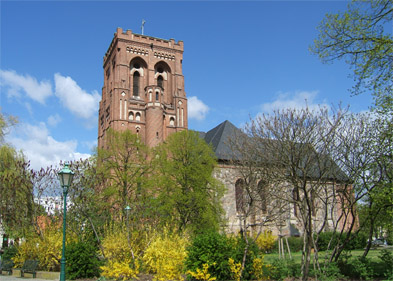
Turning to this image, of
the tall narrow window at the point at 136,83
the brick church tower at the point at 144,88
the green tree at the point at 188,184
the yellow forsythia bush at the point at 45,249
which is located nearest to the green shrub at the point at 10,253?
the yellow forsythia bush at the point at 45,249

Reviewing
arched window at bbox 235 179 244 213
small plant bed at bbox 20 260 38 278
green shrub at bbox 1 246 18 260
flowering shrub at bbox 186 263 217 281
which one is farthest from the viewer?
arched window at bbox 235 179 244 213

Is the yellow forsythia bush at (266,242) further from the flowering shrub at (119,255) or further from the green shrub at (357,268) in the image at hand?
the flowering shrub at (119,255)

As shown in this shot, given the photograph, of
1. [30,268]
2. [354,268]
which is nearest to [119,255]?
[30,268]

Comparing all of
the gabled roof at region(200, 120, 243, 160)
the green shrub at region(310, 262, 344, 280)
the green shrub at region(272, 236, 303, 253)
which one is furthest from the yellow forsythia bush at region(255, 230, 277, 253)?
the green shrub at region(310, 262, 344, 280)

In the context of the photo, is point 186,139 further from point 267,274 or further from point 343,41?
point 343,41

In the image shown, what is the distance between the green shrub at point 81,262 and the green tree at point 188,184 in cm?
1054

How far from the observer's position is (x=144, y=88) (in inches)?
1577

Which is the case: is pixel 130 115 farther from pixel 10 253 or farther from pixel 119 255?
pixel 119 255

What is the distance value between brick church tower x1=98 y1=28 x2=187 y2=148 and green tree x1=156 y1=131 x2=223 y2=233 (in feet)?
23.5

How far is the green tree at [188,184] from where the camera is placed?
2709 cm

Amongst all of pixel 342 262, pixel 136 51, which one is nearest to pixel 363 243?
pixel 342 262

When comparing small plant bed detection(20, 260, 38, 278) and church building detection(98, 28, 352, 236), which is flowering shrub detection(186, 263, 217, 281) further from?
church building detection(98, 28, 352, 236)

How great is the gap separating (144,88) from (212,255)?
29.6 metres

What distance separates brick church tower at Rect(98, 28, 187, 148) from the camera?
37406 mm
